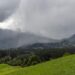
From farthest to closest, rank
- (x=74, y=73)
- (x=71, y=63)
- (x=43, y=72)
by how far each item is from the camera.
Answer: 1. (x=71, y=63)
2. (x=43, y=72)
3. (x=74, y=73)

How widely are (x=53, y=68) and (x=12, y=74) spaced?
931 cm

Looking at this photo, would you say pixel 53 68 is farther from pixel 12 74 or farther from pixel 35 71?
pixel 12 74

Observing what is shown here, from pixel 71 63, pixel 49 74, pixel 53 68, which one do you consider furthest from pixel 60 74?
pixel 71 63

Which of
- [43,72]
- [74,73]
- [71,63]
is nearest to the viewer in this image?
[74,73]

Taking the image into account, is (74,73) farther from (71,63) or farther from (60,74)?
(71,63)

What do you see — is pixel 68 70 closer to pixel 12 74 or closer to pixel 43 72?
pixel 43 72

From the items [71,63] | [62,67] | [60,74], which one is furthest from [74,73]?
[71,63]

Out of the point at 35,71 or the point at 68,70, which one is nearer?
the point at 68,70

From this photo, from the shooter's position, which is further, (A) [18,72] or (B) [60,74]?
(A) [18,72]

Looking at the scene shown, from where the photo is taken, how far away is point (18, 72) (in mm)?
54594

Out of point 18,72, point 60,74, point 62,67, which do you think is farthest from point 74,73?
point 18,72

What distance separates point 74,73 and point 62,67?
640 centimetres

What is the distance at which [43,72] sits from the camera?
51781 mm

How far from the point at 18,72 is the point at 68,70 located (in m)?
11.8
